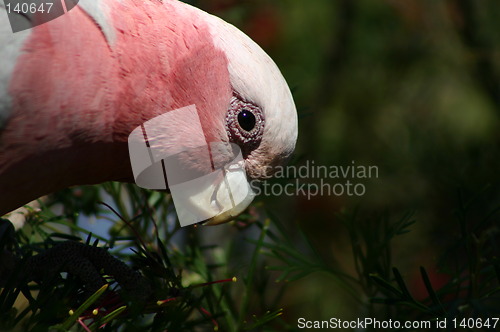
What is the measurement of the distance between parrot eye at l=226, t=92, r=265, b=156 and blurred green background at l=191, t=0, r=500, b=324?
47cm

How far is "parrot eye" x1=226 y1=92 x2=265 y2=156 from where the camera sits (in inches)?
43.8

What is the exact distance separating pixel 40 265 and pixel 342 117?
144 centimetres

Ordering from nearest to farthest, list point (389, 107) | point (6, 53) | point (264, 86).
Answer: point (6, 53), point (264, 86), point (389, 107)

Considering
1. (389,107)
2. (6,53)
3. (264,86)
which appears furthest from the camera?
(389,107)

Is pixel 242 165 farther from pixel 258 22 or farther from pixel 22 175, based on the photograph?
pixel 258 22

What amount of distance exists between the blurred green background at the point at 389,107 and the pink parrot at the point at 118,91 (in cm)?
45

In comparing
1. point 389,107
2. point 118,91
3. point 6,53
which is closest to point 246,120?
point 118,91

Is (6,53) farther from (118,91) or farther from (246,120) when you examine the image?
(246,120)

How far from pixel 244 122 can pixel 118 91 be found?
0.77ft

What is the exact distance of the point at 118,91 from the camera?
3.45ft

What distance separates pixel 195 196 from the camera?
1.13m

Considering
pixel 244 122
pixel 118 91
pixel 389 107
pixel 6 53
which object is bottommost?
pixel 389 107

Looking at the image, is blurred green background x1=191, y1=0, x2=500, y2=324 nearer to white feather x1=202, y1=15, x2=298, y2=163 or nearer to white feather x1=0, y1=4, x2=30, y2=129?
white feather x1=202, y1=15, x2=298, y2=163

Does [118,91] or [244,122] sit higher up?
[118,91]
